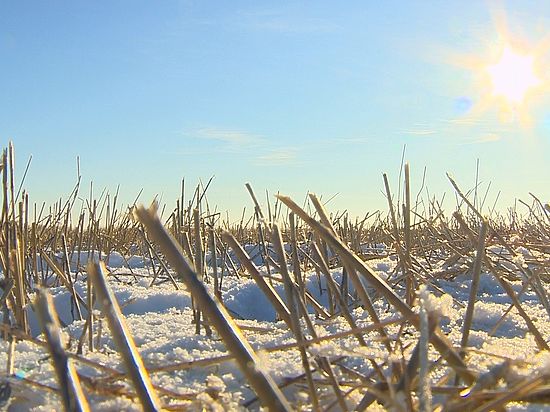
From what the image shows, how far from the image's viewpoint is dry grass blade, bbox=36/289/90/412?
0.57 metres

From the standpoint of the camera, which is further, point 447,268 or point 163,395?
point 447,268

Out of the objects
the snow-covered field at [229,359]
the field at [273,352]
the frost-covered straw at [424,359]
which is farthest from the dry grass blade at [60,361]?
the frost-covered straw at [424,359]

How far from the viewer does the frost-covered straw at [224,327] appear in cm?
57

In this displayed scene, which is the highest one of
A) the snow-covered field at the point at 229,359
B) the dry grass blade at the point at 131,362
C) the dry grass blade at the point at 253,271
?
the dry grass blade at the point at 253,271

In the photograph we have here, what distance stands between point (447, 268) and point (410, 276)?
128cm

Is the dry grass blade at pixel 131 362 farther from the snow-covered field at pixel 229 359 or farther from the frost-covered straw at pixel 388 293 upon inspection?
the frost-covered straw at pixel 388 293

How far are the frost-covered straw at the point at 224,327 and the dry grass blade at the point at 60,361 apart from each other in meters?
0.13

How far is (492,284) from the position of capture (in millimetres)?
2934

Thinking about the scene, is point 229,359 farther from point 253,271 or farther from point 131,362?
point 131,362

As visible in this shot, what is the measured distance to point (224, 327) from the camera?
1.98ft

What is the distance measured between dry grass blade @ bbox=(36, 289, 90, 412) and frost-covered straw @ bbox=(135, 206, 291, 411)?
5.0 inches

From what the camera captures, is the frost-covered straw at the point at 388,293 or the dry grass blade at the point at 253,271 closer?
the frost-covered straw at the point at 388,293

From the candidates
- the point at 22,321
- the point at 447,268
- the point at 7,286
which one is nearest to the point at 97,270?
the point at 7,286

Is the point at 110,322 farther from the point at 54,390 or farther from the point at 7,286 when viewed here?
the point at 7,286
